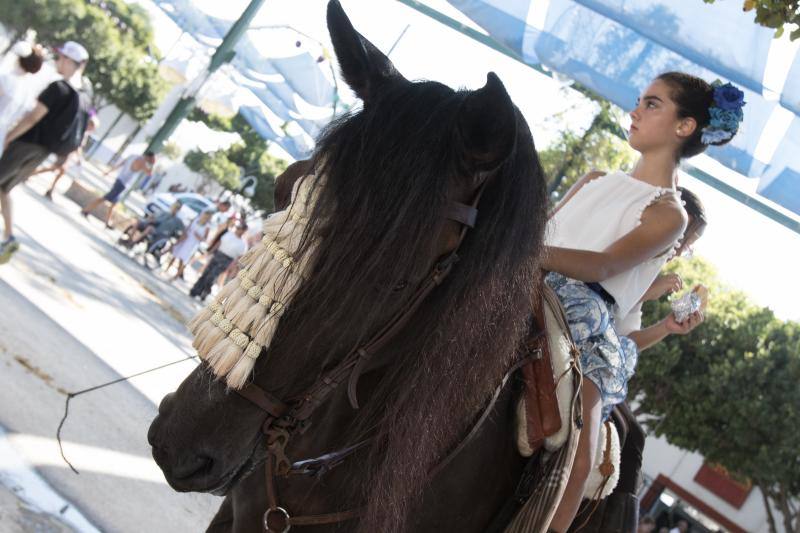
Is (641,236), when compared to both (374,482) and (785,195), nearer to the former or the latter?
(374,482)

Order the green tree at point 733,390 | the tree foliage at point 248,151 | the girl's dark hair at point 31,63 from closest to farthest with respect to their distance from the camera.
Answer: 1. the girl's dark hair at point 31,63
2. the green tree at point 733,390
3. the tree foliage at point 248,151

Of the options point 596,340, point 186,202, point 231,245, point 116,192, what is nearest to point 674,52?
point 596,340

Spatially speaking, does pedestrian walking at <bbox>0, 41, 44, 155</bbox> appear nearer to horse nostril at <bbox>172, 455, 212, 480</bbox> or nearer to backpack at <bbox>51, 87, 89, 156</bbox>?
backpack at <bbox>51, 87, 89, 156</bbox>

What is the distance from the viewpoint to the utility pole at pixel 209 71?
47.9 ft

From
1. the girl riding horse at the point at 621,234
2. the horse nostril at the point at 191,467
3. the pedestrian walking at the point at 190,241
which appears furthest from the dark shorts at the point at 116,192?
the horse nostril at the point at 191,467

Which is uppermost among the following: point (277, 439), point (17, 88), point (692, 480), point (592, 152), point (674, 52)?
point (592, 152)

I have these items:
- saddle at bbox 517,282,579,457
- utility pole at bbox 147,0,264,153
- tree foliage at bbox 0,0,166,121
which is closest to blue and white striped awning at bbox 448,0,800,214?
saddle at bbox 517,282,579,457

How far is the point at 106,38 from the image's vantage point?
56031 mm

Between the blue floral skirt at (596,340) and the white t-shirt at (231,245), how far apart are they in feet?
51.5

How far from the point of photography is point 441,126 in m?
2.14

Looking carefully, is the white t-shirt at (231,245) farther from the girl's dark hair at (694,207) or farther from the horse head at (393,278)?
the horse head at (393,278)

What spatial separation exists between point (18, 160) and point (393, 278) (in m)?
7.28

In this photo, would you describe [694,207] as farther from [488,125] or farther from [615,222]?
[488,125]


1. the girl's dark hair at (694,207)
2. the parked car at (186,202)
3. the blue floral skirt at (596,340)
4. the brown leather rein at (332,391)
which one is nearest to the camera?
the brown leather rein at (332,391)
